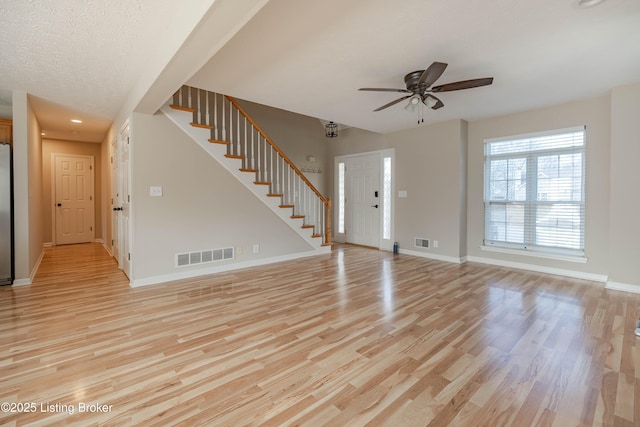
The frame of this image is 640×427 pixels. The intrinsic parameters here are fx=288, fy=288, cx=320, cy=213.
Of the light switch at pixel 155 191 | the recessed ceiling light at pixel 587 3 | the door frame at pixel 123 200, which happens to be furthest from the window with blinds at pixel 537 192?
the door frame at pixel 123 200

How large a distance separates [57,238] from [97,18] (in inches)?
260

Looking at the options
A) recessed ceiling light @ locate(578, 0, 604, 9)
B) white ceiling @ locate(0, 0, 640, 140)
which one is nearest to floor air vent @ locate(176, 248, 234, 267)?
white ceiling @ locate(0, 0, 640, 140)

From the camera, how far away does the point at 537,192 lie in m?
4.54

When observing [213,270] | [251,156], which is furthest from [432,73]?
[213,270]

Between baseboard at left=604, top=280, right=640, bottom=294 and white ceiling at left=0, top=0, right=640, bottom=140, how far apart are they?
2508 mm

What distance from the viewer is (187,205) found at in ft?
→ 13.6

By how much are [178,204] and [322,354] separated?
3033 millimetres

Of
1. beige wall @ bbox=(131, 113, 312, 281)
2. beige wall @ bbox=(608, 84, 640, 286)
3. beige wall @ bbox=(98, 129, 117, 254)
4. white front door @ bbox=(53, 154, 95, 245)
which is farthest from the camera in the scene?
white front door @ bbox=(53, 154, 95, 245)

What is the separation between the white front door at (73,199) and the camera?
6645 mm

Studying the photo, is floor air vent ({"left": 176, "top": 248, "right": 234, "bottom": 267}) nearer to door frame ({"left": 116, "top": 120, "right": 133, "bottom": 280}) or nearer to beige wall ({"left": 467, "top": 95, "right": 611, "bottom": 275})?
door frame ({"left": 116, "top": 120, "right": 133, "bottom": 280})

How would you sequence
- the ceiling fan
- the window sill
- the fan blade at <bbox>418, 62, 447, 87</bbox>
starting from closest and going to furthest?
the fan blade at <bbox>418, 62, 447, 87</bbox> < the ceiling fan < the window sill

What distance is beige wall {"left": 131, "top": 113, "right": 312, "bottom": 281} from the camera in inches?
149

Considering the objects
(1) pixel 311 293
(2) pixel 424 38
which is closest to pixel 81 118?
(1) pixel 311 293

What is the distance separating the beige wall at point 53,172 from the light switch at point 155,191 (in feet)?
14.2
